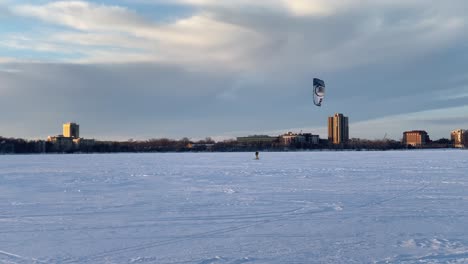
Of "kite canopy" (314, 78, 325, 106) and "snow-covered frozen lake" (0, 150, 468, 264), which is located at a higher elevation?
"kite canopy" (314, 78, 325, 106)

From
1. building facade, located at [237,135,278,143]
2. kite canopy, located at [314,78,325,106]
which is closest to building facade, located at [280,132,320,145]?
building facade, located at [237,135,278,143]

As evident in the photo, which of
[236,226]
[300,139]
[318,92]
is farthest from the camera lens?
[300,139]

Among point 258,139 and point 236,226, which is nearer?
point 236,226

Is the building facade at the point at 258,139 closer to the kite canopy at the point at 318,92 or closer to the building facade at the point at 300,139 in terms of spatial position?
the building facade at the point at 300,139

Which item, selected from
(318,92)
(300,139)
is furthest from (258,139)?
(318,92)

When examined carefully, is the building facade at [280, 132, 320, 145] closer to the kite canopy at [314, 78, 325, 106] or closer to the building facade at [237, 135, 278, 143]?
the building facade at [237, 135, 278, 143]

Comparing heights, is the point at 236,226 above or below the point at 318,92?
below

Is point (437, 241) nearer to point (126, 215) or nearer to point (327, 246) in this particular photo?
point (327, 246)

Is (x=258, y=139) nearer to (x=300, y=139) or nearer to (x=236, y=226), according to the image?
(x=300, y=139)

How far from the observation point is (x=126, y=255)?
6375 mm

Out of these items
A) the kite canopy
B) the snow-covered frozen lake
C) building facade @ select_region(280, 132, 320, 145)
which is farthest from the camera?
building facade @ select_region(280, 132, 320, 145)

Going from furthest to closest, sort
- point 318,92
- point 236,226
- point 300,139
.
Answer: point 300,139 → point 318,92 → point 236,226

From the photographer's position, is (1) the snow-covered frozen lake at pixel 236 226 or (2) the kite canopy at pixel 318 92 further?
(2) the kite canopy at pixel 318 92

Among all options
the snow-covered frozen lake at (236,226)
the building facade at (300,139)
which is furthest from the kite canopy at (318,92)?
the building facade at (300,139)
